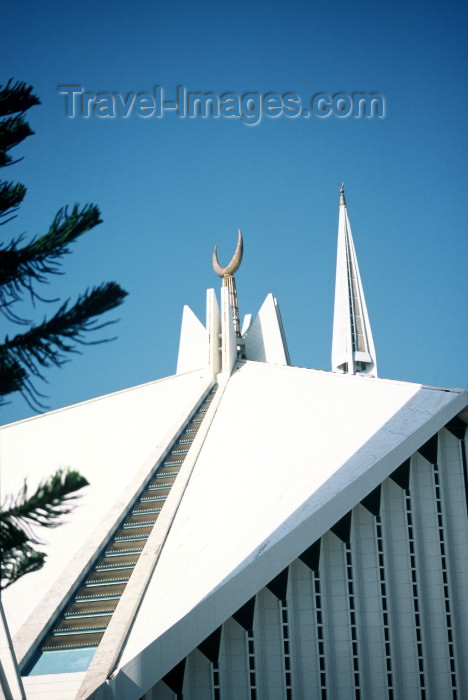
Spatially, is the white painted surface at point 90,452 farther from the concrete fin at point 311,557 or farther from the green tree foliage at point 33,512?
the green tree foliage at point 33,512

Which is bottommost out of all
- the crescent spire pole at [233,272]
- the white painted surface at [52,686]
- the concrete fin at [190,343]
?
the white painted surface at [52,686]

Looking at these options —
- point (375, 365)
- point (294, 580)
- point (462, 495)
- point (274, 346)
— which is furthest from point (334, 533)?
point (375, 365)

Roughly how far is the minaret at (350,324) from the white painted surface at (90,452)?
12.2 metres

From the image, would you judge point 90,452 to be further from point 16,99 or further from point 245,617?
point 16,99

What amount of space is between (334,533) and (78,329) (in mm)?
15071

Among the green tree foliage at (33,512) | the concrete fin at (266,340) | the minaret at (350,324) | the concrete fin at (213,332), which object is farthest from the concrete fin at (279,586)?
the minaret at (350,324)

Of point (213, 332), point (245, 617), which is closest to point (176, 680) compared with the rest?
point (245, 617)

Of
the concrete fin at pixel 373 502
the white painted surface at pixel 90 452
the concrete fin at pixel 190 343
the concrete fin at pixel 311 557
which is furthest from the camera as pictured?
the concrete fin at pixel 190 343

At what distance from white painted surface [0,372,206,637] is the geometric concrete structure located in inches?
2.8

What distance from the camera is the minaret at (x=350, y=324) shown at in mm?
40750

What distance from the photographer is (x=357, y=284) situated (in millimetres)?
42719

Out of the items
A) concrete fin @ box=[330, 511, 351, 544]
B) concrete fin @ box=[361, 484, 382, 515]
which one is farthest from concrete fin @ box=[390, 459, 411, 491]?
concrete fin @ box=[330, 511, 351, 544]

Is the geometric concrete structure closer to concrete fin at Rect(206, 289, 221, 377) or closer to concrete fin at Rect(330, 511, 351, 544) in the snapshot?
concrete fin at Rect(330, 511, 351, 544)

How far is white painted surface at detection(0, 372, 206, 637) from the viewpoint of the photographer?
20.1 metres
